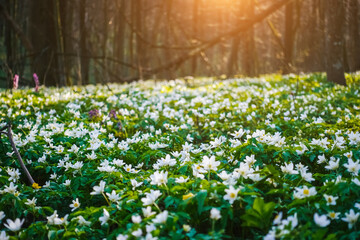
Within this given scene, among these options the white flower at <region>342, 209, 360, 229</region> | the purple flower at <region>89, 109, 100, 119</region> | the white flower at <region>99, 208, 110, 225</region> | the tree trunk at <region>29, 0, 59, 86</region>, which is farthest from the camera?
the tree trunk at <region>29, 0, 59, 86</region>

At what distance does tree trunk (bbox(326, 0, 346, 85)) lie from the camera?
341 inches

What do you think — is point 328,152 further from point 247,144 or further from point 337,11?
point 337,11

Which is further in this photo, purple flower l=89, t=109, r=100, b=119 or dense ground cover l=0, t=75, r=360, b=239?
purple flower l=89, t=109, r=100, b=119

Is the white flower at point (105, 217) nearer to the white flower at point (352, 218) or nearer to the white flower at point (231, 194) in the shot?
the white flower at point (231, 194)

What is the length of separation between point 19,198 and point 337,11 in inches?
375

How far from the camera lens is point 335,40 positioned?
8.88m

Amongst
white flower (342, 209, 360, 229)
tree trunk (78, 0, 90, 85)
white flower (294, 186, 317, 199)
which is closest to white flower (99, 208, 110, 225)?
white flower (294, 186, 317, 199)

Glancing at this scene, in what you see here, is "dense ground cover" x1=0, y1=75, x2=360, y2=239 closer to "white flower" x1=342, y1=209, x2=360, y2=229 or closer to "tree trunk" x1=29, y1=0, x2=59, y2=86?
"white flower" x1=342, y1=209, x2=360, y2=229

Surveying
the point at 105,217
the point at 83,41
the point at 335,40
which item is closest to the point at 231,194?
the point at 105,217

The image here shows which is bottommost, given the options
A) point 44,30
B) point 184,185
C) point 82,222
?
point 82,222

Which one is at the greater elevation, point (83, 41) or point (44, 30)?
point (44, 30)

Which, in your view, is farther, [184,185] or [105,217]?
[184,185]

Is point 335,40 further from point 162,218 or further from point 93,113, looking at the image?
point 162,218

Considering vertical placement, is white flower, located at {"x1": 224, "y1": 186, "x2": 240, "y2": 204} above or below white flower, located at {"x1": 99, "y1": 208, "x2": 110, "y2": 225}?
above
